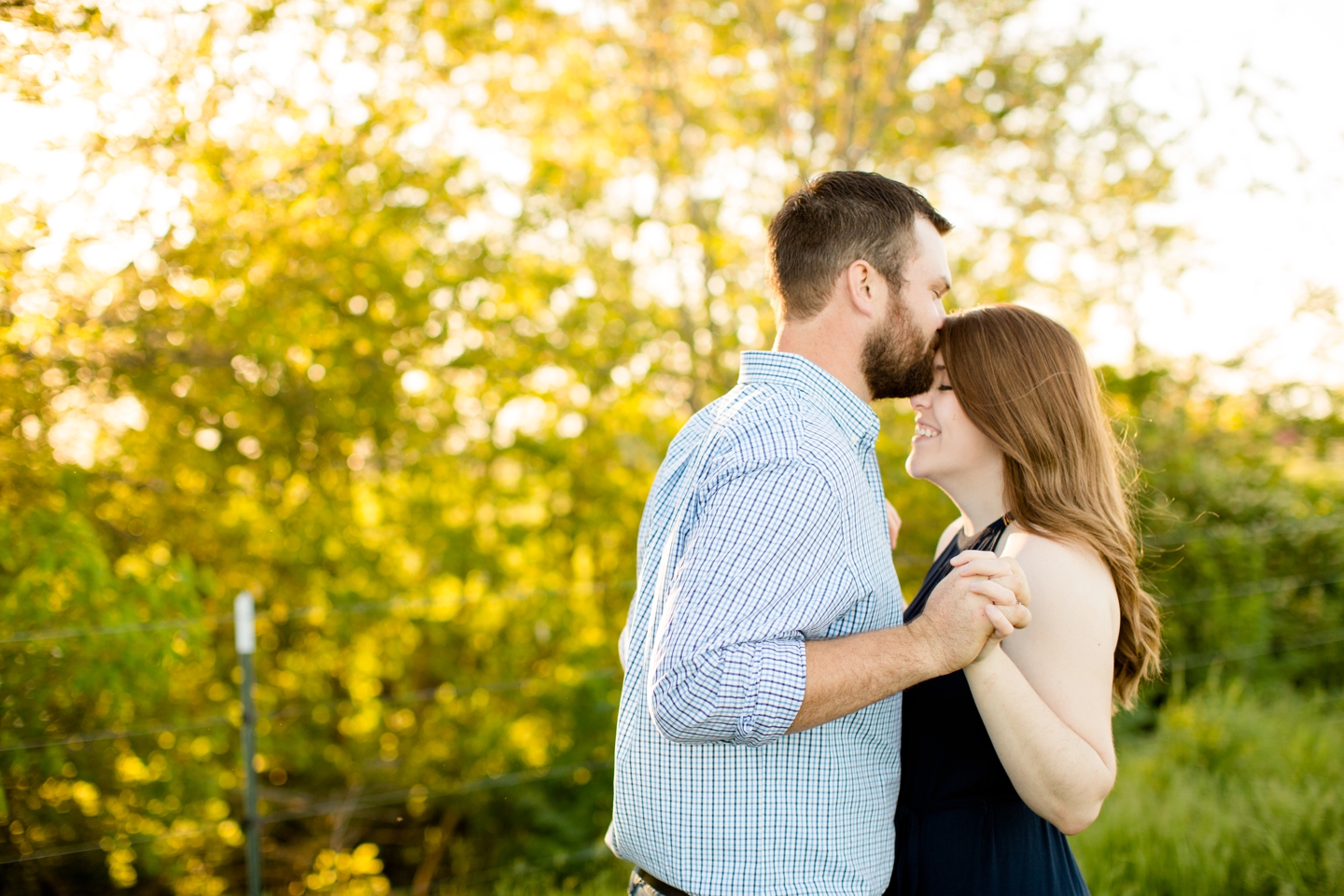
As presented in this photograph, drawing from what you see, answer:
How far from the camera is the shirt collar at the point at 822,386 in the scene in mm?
1846

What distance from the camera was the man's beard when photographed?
1927mm

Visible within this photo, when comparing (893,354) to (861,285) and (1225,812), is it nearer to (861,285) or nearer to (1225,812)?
(861,285)

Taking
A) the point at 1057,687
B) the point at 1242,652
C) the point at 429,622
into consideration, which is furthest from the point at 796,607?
the point at 1242,652

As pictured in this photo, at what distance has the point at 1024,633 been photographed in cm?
184

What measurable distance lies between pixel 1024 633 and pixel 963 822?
43 centimetres

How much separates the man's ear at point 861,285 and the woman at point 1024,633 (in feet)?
1.16

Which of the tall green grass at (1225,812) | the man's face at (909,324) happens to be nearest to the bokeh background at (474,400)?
the tall green grass at (1225,812)

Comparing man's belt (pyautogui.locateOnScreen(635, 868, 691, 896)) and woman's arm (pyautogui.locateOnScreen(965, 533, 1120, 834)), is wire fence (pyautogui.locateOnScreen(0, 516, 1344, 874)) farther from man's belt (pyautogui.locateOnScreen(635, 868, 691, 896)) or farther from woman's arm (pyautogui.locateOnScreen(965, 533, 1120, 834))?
woman's arm (pyautogui.locateOnScreen(965, 533, 1120, 834))

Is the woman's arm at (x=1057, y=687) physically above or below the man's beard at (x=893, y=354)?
below

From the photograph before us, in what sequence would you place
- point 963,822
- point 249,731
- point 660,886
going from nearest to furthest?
point 660,886, point 963,822, point 249,731

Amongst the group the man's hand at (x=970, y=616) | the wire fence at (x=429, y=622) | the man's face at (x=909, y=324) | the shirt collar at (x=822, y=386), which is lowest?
the wire fence at (x=429, y=622)

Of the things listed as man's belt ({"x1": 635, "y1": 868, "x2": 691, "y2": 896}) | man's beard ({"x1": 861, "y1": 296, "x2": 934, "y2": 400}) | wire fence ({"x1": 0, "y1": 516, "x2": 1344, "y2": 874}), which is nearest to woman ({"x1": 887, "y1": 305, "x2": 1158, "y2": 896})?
man's beard ({"x1": 861, "y1": 296, "x2": 934, "y2": 400})

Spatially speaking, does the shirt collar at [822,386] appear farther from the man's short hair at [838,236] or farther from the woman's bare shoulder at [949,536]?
the woman's bare shoulder at [949,536]

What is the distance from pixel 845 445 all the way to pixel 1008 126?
18.5ft
